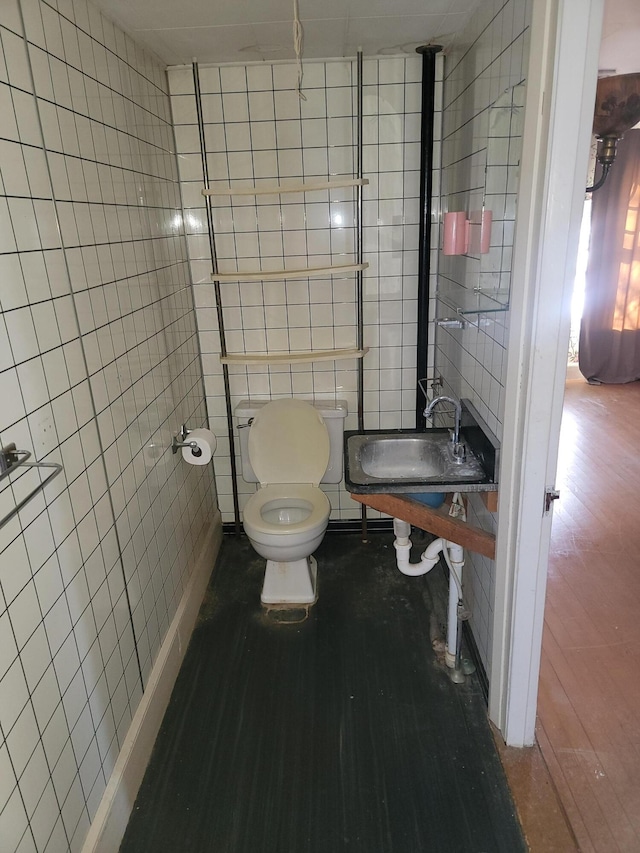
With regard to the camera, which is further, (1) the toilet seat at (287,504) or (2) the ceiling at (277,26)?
(1) the toilet seat at (287,504)

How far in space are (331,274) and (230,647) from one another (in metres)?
1.76

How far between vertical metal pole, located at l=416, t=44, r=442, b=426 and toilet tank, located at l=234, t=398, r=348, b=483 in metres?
0.44

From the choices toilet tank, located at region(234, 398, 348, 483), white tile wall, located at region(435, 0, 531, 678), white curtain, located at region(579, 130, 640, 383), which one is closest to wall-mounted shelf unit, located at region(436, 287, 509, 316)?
white tile wall, located at region(435, 0, 531, 678)

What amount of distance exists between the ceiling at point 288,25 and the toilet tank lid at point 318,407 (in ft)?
5.02

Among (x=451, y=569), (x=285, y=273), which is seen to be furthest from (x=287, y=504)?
(x=285, y=273)

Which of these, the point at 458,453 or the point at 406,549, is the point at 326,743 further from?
the point at 458,453

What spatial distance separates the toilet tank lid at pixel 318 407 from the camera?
9.41 ft

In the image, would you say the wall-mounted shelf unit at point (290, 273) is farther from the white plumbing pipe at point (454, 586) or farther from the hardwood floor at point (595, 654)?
the hardwood floor at point (595, 654)

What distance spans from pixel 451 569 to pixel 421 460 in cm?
43

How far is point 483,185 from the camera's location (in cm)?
191

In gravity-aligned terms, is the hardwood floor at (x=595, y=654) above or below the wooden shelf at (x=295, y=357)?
below

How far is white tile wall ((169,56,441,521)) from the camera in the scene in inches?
101

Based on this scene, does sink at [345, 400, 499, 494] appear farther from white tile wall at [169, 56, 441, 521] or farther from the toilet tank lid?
white tile wall at [169, 56, 441, 521]

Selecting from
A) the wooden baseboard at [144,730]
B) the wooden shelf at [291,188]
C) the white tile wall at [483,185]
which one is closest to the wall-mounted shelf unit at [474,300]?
the white tile wall at [483,185]
